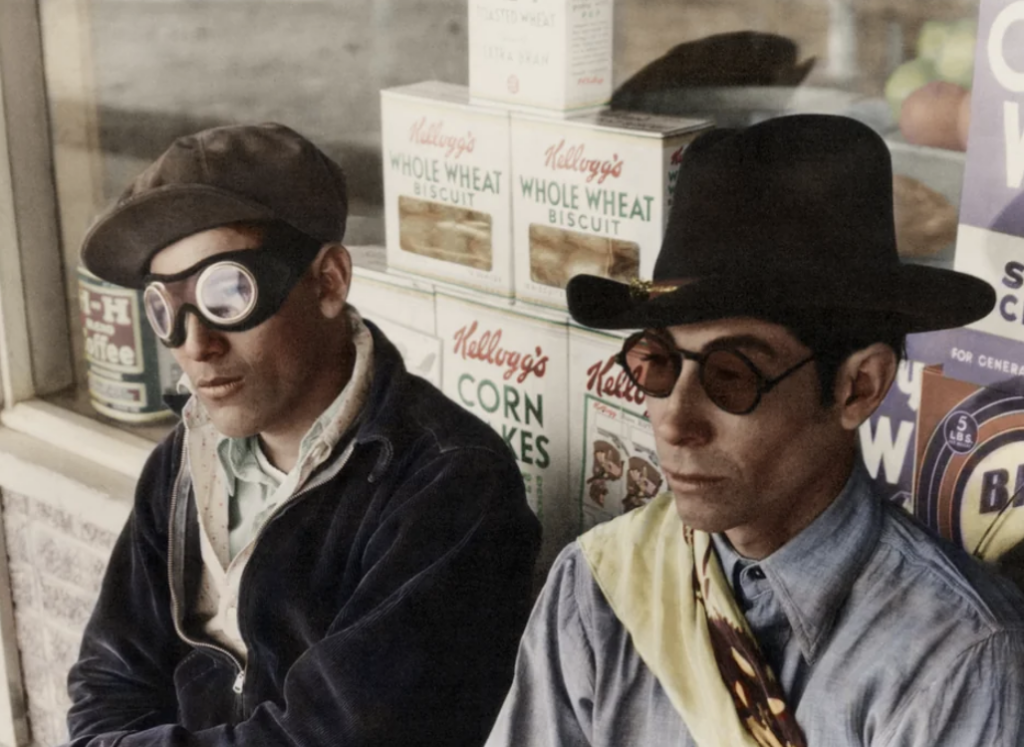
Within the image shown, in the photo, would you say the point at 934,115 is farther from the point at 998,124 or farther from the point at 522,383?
the point at 522,383

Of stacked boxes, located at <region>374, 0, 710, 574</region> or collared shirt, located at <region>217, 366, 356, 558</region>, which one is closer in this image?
stacked boxes, located at <region>374, 0, 710, 574</region>

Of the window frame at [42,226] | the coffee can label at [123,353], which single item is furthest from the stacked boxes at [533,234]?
the window frame at [42,226]

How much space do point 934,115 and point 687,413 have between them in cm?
41

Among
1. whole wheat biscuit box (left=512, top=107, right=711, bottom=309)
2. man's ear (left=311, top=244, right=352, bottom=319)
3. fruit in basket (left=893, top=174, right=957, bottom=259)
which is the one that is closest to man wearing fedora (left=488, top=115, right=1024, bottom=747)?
fruit in basket (left=893, top=174, right=957, bottom=259)

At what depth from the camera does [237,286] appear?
1.63m

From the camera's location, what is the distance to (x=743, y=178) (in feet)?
3.95

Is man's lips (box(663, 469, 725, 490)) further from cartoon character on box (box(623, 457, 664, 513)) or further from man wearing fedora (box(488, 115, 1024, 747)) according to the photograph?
cartoon character on box (box(623, 457, 664, 513))

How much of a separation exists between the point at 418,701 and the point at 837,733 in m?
0.58

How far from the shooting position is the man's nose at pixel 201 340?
1.65 metres

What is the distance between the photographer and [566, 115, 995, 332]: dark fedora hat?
1.16m

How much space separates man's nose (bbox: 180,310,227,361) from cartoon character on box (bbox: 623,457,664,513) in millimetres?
540

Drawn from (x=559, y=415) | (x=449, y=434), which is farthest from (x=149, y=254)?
(x=559, y=415)

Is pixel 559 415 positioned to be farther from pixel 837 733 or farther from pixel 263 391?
pixel 837 733

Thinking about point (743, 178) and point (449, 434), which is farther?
point (449, 434)
